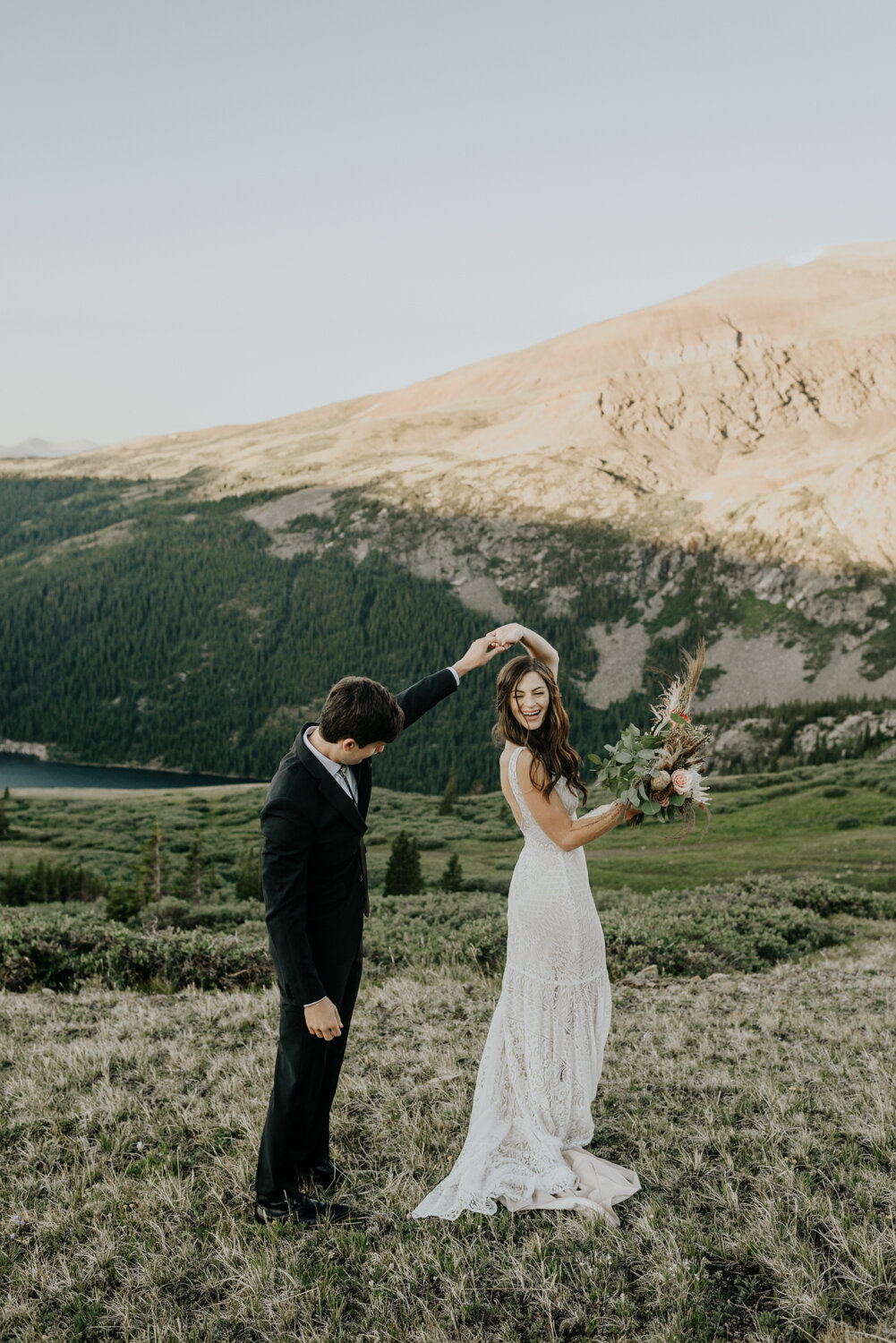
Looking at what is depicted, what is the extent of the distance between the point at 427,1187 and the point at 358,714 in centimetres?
338

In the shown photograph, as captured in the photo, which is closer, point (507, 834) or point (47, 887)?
point (47, 887)

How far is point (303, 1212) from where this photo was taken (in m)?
5.16

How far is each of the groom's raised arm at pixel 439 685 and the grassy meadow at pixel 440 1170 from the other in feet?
6.11

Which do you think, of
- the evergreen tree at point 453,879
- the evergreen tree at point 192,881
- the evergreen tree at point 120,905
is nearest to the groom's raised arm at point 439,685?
the evergreen tree at point 120,905

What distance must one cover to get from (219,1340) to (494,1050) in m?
2.23

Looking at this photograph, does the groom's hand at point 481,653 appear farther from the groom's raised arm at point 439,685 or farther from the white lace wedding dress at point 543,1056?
the white lace wedding dress at point 543,1056

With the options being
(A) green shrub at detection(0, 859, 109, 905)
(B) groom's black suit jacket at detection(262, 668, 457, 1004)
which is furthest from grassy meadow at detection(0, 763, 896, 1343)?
(A) green shrub at detection(0, 859, 109, 905)

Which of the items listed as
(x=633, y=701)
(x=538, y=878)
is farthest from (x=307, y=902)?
(x=633, y=701)

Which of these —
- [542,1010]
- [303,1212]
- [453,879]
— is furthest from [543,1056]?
[453,879]

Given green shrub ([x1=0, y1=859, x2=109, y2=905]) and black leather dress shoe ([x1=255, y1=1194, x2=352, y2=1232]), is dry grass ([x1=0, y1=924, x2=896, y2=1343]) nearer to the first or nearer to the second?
black leather dress shoe ([x1=255, y1=1194, x2=352, y2=1232])

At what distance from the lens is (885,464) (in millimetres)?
171750

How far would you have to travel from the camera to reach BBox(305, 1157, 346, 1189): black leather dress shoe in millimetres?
5504

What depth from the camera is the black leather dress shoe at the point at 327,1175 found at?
5.50 metres

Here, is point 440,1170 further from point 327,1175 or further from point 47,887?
point 47,887
